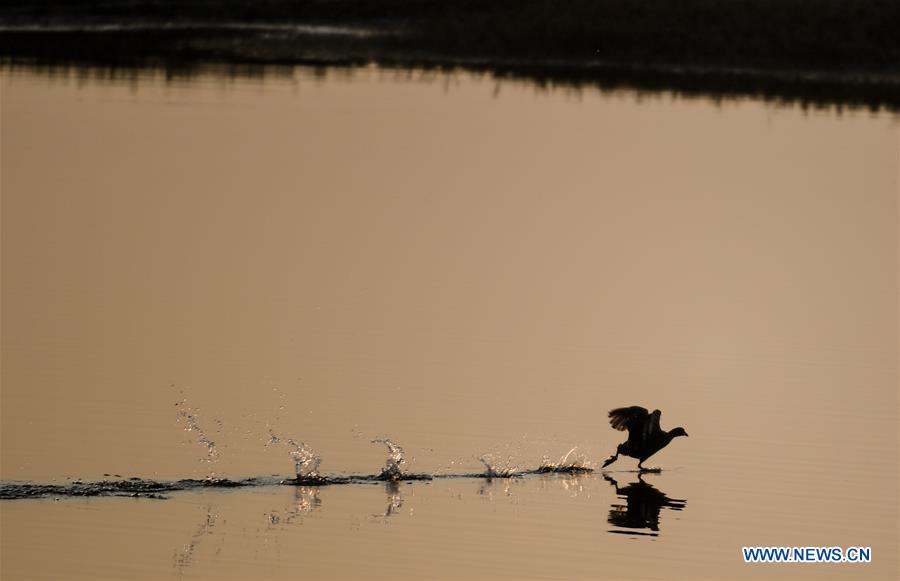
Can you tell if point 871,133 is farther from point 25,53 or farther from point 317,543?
point 317,543

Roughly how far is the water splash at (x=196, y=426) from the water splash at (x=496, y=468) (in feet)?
6.60

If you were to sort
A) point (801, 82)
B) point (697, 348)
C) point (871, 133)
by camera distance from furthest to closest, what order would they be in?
point (801, 82), point (871, 133), point (697, 348)

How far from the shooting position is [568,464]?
16.2m

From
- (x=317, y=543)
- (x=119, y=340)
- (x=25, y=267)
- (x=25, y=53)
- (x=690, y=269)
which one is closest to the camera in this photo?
(x=317, y=543)

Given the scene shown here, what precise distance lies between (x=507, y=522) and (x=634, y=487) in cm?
188

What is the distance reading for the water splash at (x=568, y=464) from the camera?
1609 cm

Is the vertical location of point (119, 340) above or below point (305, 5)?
below

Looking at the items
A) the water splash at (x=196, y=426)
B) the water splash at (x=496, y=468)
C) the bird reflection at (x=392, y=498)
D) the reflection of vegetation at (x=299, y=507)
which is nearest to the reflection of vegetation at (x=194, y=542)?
the reflection of vegetation at (x=299, y=507)

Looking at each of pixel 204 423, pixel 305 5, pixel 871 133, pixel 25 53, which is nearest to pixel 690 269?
pixel 204 423

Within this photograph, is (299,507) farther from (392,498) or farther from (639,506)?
(639,506)

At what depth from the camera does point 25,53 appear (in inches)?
1727

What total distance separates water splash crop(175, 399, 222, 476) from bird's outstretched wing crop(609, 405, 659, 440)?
3.12m

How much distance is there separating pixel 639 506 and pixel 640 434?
0.94 m

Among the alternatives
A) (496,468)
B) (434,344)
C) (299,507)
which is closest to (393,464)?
(496,468)
